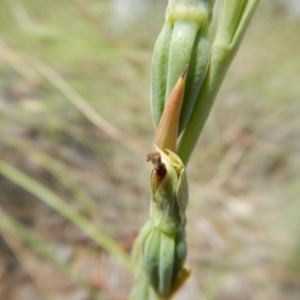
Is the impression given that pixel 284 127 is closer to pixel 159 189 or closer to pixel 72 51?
pixel 72 51

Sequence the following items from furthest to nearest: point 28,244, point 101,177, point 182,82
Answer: point 101,177 → point 28,244 → point 182,82

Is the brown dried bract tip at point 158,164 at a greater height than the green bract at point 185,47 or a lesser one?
lesser

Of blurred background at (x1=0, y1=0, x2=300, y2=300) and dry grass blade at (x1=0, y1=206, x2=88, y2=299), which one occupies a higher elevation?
blurred background at (x1=0, y1=0, x2=300, y2=300)

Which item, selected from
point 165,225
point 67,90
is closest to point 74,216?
point 67,90

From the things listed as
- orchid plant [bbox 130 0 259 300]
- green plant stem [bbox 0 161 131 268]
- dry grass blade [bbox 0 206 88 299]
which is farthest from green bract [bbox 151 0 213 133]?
dry grass blade [bbox 0 206 88 299]

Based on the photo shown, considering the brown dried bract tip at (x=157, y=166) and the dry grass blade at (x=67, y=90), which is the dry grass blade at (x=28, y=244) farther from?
the brown dried bract tip at (x=157, y=166)

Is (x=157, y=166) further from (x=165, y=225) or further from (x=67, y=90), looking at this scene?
(x=67, y=90)

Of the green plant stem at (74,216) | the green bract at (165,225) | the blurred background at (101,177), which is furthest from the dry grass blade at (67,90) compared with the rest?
the green bract at (165,225)

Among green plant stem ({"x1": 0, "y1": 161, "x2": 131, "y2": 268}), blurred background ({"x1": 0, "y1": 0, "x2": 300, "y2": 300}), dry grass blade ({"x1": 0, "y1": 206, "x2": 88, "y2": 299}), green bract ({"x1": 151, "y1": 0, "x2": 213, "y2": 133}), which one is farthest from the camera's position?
blurred background ({"x1": 0, "y1": 0, "x2": 300, "y2": 300})

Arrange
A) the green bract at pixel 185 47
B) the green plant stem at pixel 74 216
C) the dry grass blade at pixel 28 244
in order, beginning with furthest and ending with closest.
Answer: the dry grass blade at pixel 28 244 < the green plant stem at pixel 74 216 < the green bract at pixel 185 47

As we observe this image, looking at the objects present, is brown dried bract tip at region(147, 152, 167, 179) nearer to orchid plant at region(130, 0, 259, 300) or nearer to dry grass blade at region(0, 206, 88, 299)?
orchid plant at region(130, 0, 259, 300)
